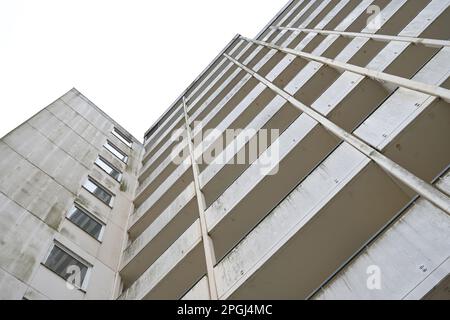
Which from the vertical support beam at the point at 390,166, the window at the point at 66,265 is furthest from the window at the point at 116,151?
the vertical support beam at the point at 390,166

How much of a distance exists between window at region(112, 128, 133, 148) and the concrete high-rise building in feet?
8.50

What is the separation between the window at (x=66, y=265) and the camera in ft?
34.0

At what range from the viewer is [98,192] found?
14.8 m

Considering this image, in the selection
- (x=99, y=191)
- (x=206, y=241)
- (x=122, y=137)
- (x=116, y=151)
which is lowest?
(x=206, y=241)

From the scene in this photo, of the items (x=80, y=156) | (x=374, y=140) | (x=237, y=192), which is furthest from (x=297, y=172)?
(x=80, y=156)

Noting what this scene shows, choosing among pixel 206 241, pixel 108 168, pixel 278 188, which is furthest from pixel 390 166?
pixel 108 168

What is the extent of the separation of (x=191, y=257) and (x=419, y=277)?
5.89 m

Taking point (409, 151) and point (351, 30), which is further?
point (351, 30)

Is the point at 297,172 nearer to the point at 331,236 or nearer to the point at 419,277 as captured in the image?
the point at 331,236

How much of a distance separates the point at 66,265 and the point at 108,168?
685 centimetres

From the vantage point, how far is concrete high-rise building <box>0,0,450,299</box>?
6.18 metres

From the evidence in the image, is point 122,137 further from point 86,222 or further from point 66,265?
point 66,265

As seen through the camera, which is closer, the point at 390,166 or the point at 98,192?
the point at 390,166

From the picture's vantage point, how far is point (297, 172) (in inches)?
373
